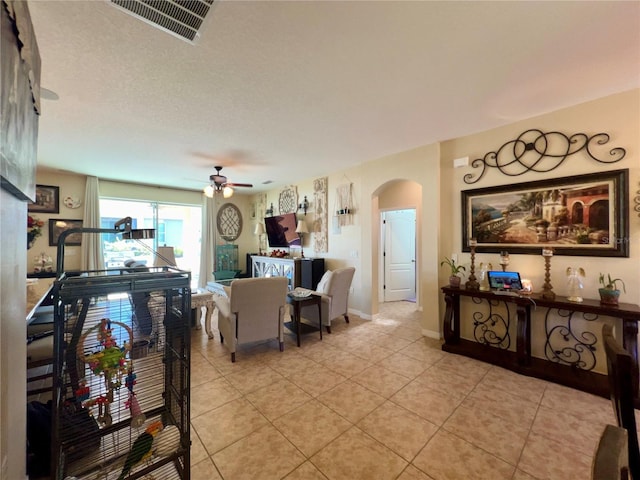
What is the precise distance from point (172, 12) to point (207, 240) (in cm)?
593

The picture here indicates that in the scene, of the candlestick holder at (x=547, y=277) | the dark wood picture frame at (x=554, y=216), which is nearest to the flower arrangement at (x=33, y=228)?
the dark wood picture frame at (x=554, y=216)

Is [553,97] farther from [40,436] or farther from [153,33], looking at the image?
[40,436]

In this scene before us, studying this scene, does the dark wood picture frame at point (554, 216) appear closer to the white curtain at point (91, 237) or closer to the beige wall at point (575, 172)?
the beige wall at point (575, 172)

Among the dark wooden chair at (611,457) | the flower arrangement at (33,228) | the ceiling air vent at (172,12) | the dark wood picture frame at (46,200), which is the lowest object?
the dark wooden chair at (611,457)

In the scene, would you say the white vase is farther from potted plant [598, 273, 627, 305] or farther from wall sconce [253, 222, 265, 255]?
wall sconce [253, 222, 265, 255]

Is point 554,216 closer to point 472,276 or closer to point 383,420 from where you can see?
point 472,276

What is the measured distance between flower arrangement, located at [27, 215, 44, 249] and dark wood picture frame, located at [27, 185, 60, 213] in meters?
0.19

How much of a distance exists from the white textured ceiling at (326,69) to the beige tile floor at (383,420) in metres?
2.75

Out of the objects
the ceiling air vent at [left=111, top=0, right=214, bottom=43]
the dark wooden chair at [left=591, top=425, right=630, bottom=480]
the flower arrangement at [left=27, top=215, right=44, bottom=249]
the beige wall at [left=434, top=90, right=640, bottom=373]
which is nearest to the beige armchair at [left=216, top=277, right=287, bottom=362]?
the ceiling air vent at [left=111, top=0, right=214, bottom=43]

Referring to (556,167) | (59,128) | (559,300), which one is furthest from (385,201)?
(59,128)

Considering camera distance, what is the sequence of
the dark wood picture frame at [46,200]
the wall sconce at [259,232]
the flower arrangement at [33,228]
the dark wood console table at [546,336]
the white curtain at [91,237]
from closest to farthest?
the dark wood console table at [546,336] → the flower arrangement at [33,228] → the dark wood picture frame at [46,200] → the white curtain at [91,237] → the wall sconce at [259,232]

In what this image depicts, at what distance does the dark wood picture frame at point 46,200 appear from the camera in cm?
493

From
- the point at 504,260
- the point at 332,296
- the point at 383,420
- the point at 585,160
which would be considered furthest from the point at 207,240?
the point at 585,160

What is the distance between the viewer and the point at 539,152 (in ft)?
9.31
